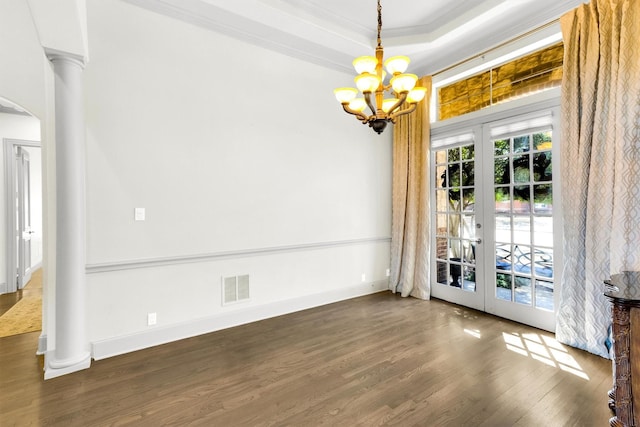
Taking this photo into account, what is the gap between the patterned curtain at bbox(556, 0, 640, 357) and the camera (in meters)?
2.47

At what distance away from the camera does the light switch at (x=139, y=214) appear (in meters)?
2.94

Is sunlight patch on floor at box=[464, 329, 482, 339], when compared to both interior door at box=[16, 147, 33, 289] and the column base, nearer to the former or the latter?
the column base

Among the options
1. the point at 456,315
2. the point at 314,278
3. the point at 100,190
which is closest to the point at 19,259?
the point at 100,190

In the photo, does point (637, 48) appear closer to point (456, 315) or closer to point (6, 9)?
point (456, 315)

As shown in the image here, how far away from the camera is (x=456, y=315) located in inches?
148

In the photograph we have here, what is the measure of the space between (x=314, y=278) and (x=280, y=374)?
1.73 m

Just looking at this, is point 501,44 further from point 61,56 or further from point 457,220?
point 61,56

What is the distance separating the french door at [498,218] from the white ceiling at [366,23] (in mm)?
995

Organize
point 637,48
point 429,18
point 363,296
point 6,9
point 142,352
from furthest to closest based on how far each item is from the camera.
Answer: point 363,296
point 429,18
point 142,352
point 6,9
point 637,48

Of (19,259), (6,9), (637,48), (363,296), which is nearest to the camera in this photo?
(637,48)

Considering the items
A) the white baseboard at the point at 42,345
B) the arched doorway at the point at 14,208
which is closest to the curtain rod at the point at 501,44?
the white baseboard at the point at 42,345

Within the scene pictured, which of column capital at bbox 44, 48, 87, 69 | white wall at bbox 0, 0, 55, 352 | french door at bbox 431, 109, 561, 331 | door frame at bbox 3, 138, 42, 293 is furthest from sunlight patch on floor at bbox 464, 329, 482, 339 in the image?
door frame at bbox 3, 138, 42, 293

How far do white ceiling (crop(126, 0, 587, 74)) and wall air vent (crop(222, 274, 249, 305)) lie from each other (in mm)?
2737

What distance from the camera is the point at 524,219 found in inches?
136
